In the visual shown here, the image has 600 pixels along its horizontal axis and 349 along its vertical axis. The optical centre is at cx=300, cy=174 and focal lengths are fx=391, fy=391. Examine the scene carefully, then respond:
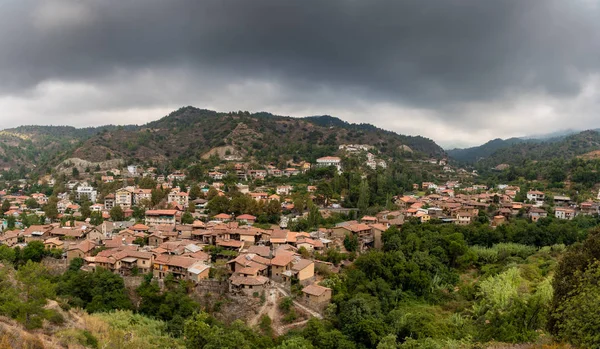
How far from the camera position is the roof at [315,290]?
70.9 ft

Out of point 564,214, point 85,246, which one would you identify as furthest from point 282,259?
point 564,214

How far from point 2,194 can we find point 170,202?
32034mm

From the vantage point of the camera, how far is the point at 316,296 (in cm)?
2166

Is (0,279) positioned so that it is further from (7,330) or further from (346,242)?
(346,242)

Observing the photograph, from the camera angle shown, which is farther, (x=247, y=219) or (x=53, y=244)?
(x=247, y=219)

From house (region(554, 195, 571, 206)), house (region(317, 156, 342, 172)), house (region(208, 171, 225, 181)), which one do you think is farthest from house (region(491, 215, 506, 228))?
house (region(208, 171, 225, 181))

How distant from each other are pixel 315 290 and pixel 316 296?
14.6 inches

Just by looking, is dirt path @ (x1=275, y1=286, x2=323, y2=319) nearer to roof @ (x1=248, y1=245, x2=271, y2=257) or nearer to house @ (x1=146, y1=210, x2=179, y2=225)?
roof @ (x1=248, y1=245, x2=271, y2=257)

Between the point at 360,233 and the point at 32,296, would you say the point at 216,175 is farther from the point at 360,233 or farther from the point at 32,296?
the point at 32,296

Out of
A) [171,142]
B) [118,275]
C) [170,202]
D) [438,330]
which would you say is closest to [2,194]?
[170,202]

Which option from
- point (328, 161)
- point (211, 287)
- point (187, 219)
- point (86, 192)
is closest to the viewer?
point (211, 287)

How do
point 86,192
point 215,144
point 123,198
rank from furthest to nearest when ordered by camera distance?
point 215,144
point 86,192
point 123,198

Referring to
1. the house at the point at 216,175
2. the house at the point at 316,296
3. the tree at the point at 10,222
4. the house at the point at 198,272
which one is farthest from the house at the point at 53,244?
the house at the point at 216,175

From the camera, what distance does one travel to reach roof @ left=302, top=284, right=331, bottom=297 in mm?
21625
